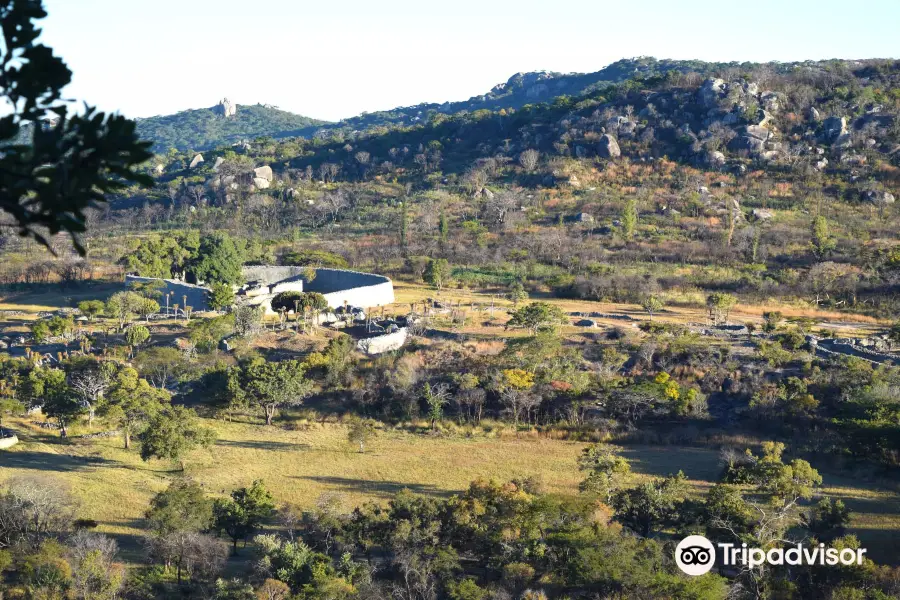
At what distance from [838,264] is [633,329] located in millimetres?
22591

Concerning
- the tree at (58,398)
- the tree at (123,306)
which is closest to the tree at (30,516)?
the tree at (58,398)

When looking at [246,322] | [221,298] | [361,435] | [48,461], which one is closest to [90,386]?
[48,461]

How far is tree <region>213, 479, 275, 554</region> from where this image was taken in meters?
19.5

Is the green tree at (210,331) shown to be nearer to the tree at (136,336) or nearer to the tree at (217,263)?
the tree at (136,336)

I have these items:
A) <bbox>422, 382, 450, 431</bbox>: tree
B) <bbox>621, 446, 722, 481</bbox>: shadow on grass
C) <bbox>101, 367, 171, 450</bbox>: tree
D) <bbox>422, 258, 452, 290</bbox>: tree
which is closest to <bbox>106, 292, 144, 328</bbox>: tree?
<bbox>101, 367, 171, 450</bbox>: tree

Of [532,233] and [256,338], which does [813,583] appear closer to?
[256,338]

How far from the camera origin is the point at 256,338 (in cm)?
3753

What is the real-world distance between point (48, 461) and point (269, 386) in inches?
Answer: 321

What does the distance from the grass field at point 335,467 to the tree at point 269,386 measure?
1243 millimetres

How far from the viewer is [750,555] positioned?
17.0 meters

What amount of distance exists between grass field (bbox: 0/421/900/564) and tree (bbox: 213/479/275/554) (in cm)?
196

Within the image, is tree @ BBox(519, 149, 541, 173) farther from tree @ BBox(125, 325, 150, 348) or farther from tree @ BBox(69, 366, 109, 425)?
tree @ BBox(69, 366, 109, 425)

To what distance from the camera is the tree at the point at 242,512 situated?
19.5 meters

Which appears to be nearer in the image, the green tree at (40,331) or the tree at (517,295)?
the green tree at (40,331)
